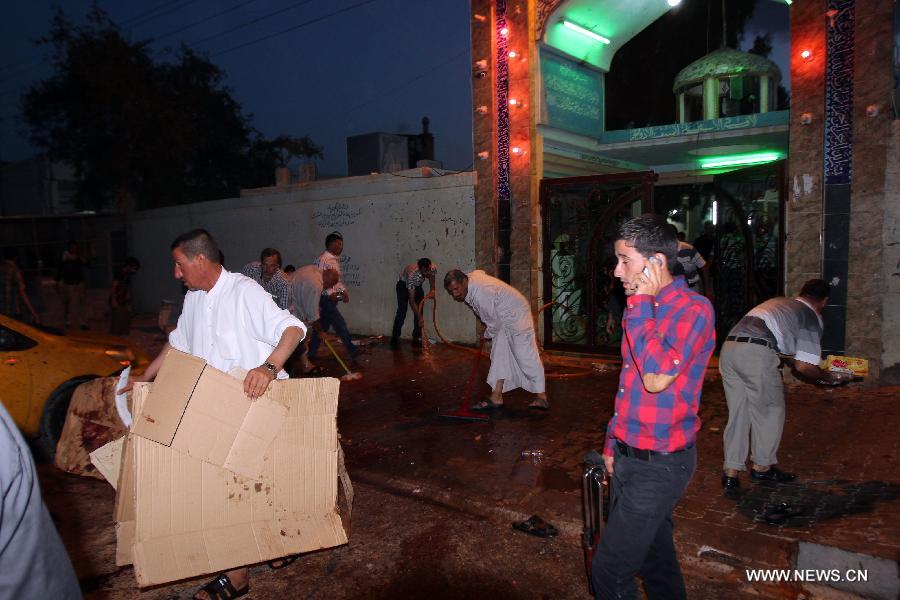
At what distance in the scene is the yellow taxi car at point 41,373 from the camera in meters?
5.11

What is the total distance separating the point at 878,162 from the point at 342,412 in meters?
6.38

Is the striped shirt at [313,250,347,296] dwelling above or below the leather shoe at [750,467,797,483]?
above

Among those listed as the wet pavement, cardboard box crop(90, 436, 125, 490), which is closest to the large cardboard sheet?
cardboard box crop(90, 436, 125, 490)

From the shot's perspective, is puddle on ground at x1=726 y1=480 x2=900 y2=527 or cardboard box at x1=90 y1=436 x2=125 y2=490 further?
puddle on ground at x1=726 y1=480 x2=900 y2=527

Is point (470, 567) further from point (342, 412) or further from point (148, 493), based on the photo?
point (342, 412)

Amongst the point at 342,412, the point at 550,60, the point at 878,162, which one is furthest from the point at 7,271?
the point at 878,162

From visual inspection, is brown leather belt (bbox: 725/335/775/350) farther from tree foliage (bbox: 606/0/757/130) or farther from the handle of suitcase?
tree foliage (bbox: 606/0/757/130)

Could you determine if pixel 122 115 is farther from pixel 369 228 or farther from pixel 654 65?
pixel 654 65

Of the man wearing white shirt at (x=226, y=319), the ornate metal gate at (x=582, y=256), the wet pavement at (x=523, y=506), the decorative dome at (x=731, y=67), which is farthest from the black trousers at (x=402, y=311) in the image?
the man wearing white shirt at (x=226, y=319)

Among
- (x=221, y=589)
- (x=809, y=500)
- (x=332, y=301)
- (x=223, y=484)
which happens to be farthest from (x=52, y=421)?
(x=809, y=500)

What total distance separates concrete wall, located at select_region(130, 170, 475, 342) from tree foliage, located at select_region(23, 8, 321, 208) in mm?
4762

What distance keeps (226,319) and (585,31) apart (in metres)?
8.68

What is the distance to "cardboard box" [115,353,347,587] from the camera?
2746mm

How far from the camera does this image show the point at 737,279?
933 cm
